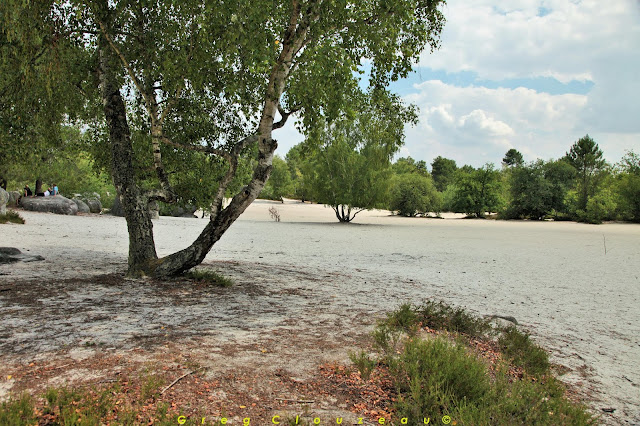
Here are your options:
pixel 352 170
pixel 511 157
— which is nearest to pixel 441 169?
pixel 511 157

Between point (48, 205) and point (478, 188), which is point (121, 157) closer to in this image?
point (48, 205)

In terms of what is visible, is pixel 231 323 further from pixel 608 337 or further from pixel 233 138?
pixel 608 337

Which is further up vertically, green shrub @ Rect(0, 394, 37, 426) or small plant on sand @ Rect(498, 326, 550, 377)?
green shrub @ Rect(0, 394, 37, 426)

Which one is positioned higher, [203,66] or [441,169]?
[441,169]

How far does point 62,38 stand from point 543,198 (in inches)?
1882

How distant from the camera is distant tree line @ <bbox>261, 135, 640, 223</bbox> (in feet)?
109

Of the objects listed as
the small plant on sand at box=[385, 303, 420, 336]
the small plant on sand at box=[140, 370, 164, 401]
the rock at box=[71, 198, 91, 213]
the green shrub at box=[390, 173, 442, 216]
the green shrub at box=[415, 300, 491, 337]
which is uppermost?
the green shrub at box=[390, 173, 442, 216]

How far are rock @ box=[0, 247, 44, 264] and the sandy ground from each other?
1.09 feet

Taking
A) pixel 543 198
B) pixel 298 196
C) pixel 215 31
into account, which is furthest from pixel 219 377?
pixel 298 196

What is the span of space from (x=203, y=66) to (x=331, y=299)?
14.9ft

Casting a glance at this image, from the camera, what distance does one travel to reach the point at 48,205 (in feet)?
92.8

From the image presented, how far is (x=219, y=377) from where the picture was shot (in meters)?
→ 4.14

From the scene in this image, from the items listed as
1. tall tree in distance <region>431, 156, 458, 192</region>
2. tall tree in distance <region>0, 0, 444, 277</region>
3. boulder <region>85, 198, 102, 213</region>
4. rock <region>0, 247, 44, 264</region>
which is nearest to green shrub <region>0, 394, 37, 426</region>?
tall tree in distance <region>0, 0, 444, 277</region>

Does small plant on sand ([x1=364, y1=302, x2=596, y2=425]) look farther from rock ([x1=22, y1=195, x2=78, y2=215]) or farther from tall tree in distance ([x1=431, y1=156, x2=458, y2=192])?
tall tree in distance ([x1=431, y1=156, x2=458, y2=192])
